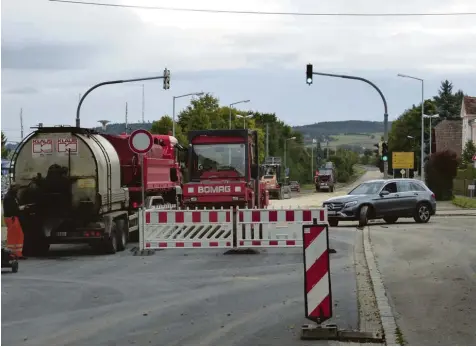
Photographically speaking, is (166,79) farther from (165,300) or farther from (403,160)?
(403,160)

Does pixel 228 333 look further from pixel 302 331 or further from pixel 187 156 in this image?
pixel 187 156

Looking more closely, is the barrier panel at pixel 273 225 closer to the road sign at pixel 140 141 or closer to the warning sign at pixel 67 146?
the road sign at pixel 140 141

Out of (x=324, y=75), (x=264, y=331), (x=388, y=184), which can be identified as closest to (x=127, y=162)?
(x=388, y=184)

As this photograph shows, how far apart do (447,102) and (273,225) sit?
125 metres

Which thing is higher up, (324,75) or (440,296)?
(324,75)

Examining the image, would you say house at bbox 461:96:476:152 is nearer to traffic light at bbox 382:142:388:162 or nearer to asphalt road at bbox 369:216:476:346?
traffic light at bbox 382:142:388:162

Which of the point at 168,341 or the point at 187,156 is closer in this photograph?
the point at 168,341

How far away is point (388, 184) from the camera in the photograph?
30000mm

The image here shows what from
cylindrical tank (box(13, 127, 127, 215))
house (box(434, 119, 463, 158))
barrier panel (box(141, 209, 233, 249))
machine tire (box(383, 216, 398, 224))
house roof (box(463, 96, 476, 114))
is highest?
house roof (box(463, 96, 476, 114))

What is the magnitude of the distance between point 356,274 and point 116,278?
4318 mm

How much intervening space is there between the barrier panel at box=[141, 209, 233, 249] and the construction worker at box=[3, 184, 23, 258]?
5.22m

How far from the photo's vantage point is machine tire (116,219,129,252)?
2067 cm

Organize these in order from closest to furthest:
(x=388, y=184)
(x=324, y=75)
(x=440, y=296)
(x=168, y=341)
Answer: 1. (x=168, y=341)
2. (x=440, y=296)
3. (x=388, y=184)
4. (x=324, y=75)

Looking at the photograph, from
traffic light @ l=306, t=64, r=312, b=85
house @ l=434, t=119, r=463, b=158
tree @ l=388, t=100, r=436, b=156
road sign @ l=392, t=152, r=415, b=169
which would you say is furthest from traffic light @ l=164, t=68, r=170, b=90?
house @ l=434, t=119, r=463, b=158
